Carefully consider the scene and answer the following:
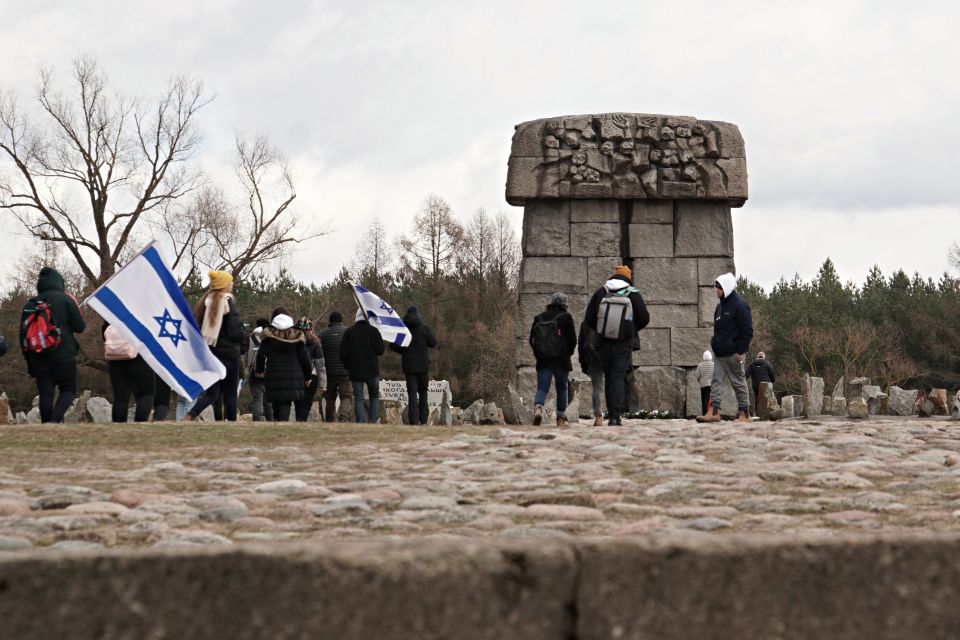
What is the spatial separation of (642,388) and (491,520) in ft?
49.0

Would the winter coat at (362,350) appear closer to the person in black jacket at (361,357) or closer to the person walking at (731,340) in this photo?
the person in black jacket at (361,357)

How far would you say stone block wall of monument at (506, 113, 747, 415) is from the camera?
19750 mm

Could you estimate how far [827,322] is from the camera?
193 ft

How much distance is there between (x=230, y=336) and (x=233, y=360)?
42 centimetres

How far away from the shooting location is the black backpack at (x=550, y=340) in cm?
1342

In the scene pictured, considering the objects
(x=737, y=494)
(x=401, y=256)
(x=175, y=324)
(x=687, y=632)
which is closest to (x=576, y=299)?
(x=175, y=324)

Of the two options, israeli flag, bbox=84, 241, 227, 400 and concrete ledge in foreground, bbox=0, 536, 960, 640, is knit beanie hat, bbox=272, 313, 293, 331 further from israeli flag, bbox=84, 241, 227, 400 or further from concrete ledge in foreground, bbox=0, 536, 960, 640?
concrete ledge in foreground, bbox=0, 536, 960, 640

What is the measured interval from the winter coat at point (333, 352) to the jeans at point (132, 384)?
3221 mm

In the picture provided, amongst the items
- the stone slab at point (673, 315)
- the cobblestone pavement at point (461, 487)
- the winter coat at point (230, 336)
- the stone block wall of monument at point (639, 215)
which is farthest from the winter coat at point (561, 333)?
the stone slab at point (673, 315)

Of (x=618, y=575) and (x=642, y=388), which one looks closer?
(x=618, y=575)

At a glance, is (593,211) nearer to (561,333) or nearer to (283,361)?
(561,333)

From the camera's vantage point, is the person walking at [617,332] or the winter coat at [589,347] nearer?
the person walking at [617,332]

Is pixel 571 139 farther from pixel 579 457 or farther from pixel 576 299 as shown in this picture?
pixel 579 457

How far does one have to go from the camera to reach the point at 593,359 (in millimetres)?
13609
